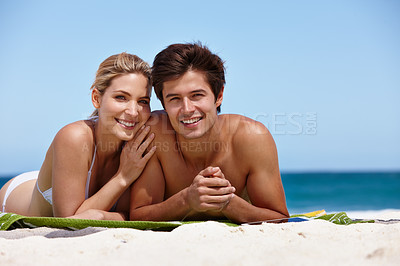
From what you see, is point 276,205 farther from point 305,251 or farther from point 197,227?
point 305,251

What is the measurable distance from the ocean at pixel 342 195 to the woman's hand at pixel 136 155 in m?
19.7

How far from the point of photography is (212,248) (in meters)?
2.27

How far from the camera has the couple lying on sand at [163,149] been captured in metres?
3.74

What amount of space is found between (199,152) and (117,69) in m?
1.19

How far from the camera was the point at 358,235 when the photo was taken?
2.67 meters

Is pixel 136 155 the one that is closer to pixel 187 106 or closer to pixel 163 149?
pixel 163 149

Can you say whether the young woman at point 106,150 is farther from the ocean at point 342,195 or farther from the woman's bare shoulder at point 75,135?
the ocean at point 342,195

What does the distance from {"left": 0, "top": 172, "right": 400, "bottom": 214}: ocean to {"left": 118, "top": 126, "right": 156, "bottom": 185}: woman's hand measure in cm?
1968

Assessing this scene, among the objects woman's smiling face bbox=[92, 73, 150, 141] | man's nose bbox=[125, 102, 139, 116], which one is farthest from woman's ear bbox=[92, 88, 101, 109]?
man's nose bbox=[125, 102, 139, 116]

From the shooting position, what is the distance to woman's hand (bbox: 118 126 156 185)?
390 centimetres

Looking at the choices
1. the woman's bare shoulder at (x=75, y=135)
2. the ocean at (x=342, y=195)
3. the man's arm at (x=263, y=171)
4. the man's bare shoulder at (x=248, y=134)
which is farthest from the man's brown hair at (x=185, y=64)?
the ocean at (x=342, y=195)

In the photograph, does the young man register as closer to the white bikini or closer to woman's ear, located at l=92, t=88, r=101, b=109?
the white bikini

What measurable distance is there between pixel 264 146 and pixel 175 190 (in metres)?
1.03

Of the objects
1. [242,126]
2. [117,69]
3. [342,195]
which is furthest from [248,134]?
[342,195]
